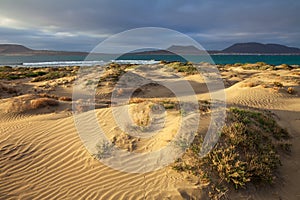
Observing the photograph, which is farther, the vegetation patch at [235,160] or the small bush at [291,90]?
the small bush at [291,90]

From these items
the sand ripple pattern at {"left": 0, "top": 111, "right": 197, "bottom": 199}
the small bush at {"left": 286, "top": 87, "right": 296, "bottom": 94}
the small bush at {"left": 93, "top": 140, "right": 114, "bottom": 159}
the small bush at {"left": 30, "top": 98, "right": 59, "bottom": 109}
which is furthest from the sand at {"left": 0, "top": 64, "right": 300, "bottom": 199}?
the small bush at {"left": 286, "top": 87, "right": 296, "bottom": 94}

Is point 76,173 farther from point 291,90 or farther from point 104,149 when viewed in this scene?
point 291,90

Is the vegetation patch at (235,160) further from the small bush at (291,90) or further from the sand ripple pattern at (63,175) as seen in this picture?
the small bush at (291,90)

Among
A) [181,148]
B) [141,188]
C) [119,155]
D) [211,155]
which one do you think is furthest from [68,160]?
[211,155]

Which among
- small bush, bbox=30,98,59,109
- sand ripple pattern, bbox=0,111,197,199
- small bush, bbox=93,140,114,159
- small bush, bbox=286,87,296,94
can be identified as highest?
small bush, bbox=286,87,296,94

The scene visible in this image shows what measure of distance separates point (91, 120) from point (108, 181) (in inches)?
143

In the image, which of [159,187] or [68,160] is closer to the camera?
Answer: [159,187]

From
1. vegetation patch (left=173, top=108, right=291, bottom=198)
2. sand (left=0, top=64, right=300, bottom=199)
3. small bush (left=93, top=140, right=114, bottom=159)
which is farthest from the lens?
small bush (left=93, top=140, right=114, bottom=159)

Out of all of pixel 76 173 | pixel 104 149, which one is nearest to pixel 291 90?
pixel 104 149

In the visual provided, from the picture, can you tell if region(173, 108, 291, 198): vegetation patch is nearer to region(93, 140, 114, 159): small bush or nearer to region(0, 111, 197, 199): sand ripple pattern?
region(0, 111, 197, 199): sand ripple pattern

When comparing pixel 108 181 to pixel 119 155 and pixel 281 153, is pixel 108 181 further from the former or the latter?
pixel 281 153

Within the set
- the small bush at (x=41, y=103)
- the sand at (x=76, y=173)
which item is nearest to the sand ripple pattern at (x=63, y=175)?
the sand at (x=76, y=173)

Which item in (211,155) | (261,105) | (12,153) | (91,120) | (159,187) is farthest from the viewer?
(261,105)

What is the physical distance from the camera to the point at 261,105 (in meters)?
13.2
